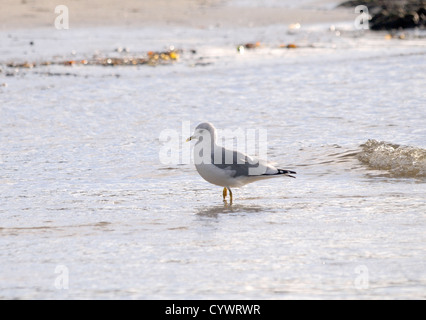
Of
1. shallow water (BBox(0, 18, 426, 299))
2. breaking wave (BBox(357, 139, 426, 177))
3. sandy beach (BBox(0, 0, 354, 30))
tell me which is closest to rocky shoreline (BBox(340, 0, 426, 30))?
sandy beach (BBox(0, 0, 354, 30))

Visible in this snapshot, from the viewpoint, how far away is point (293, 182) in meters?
8.18

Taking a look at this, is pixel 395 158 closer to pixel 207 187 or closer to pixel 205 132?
pixel 207 187

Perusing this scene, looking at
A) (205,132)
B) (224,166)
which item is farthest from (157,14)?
(224,166)

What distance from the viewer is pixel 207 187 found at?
26.6 feet

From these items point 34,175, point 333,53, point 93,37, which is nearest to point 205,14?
point 93,37

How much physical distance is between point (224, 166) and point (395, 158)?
2.34 meters

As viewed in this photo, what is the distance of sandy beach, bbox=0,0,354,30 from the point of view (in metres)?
20.3

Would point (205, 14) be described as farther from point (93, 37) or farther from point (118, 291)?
point (118, 291)

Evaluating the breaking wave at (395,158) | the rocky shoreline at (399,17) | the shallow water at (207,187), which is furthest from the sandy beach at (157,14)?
the breaking wave at (395,158)

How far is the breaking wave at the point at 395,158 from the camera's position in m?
8.37

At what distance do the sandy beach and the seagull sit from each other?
41.5 feet

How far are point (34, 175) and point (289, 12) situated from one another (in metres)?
16.9

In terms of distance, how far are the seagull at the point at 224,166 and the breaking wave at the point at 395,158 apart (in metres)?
1.56

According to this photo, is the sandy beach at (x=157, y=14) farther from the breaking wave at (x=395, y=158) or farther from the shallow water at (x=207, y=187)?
the breaking wave at (x=395, y=158)
